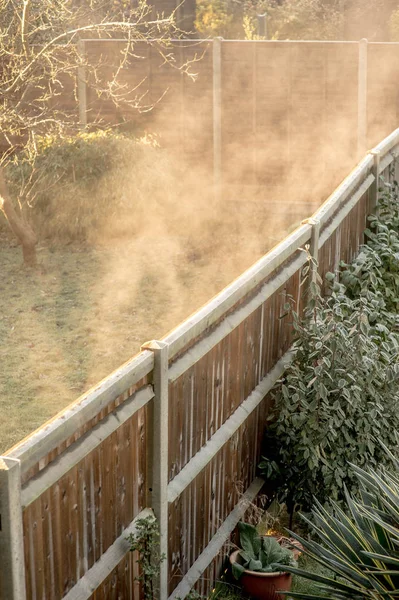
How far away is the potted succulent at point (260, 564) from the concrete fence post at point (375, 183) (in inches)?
170

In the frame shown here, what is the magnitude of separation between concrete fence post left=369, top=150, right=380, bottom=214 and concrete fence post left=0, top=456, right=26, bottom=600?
6.26 metres

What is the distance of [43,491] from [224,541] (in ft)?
7.27

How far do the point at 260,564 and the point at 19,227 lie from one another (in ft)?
29.0

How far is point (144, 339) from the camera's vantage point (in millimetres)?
10492

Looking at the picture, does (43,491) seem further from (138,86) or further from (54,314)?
(138,86)

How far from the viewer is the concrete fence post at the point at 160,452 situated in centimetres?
395

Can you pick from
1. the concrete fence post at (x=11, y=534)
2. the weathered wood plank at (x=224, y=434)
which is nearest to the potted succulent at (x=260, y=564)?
the weathered wood plank at (x=224, y=434)

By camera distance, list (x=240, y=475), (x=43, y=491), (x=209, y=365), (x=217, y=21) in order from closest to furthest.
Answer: (x=43, y=491) < (x=209, y=365) < (x=240, y=475) < (x=217, y=21)

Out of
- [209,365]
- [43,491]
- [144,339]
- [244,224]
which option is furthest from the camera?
[244,224]

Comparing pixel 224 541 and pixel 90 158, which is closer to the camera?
pixel 224 541

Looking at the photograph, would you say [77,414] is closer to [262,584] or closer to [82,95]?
[262,584]

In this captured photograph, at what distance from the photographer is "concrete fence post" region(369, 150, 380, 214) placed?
8531 millimetres

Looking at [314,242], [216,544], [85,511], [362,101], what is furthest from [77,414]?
[362,101]

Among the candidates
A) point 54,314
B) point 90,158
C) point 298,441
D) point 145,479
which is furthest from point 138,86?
point 145,479
